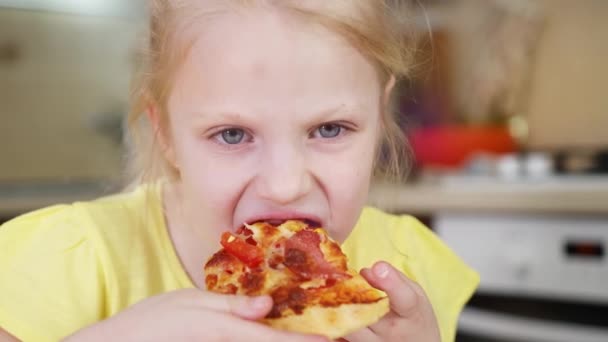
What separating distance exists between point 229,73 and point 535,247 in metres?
1.17

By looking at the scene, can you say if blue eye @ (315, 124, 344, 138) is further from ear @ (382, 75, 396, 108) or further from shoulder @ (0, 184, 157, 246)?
shoulder @ (0, 184, 157, 246)

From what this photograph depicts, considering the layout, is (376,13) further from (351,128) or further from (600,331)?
(600,331)

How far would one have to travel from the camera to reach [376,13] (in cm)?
80

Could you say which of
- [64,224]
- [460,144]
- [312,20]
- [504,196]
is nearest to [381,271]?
[312,20]

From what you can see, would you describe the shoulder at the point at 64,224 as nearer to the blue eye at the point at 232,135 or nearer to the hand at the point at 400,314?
the blue eye at the point at 232,135

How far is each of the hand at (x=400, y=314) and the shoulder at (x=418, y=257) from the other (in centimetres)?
20

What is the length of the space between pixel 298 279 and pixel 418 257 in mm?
432

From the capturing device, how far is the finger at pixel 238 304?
57cm

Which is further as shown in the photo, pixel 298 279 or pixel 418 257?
pixel 418 257

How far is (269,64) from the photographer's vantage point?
2.31 feet

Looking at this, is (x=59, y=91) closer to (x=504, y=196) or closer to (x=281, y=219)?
(x=504, y=196)

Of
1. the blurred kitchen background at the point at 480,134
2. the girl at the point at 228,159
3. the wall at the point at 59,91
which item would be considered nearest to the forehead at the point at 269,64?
the girl at the point at 228,159

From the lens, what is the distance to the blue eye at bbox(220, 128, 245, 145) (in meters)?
0.73

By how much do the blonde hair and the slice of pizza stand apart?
0.19 m
